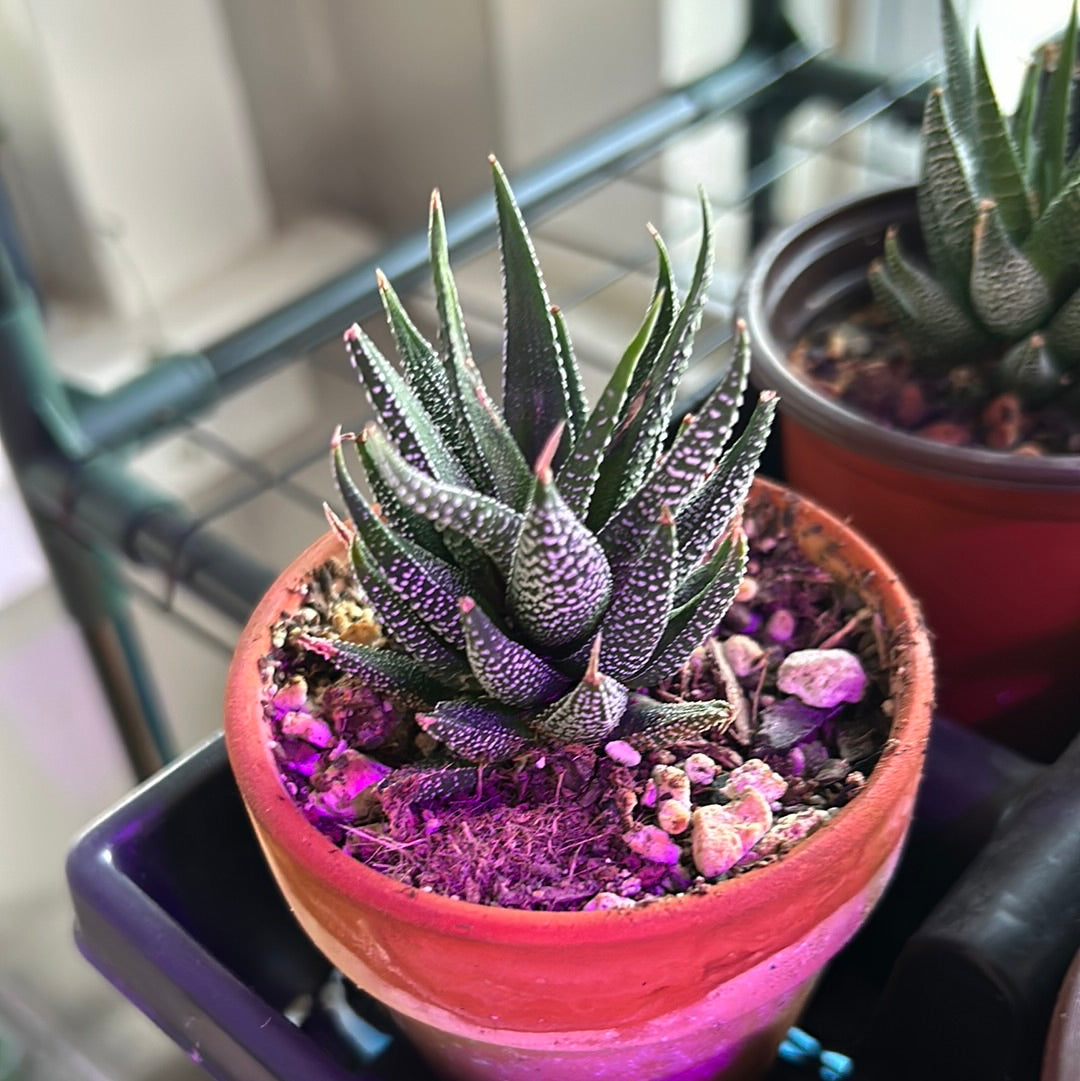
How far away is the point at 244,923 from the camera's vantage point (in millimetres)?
567

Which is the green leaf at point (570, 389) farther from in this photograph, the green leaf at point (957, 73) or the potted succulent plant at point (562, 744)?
the green leaf at point (957, 73)

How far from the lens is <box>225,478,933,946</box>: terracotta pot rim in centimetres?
40

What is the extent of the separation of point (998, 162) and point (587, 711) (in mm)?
400

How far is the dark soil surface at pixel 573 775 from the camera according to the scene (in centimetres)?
43

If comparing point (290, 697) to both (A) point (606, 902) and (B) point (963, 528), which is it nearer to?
(A) point (606, 902)

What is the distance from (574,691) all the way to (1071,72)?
0.45 metres

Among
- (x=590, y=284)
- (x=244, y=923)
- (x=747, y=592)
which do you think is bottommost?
(x=590, y=284)

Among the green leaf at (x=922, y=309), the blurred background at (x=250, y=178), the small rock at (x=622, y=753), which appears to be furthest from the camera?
the blurred background at (x=250, y=178)

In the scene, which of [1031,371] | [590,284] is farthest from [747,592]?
[590,284]

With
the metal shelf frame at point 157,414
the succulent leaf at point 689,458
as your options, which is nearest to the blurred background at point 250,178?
the metal shelf frame at point 157,414

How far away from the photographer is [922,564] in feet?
2.09

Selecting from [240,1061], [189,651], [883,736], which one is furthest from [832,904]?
[189,651]

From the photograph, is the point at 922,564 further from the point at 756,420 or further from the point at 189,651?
the point at 189,651

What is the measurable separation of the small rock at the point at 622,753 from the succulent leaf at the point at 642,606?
0.03 metres
